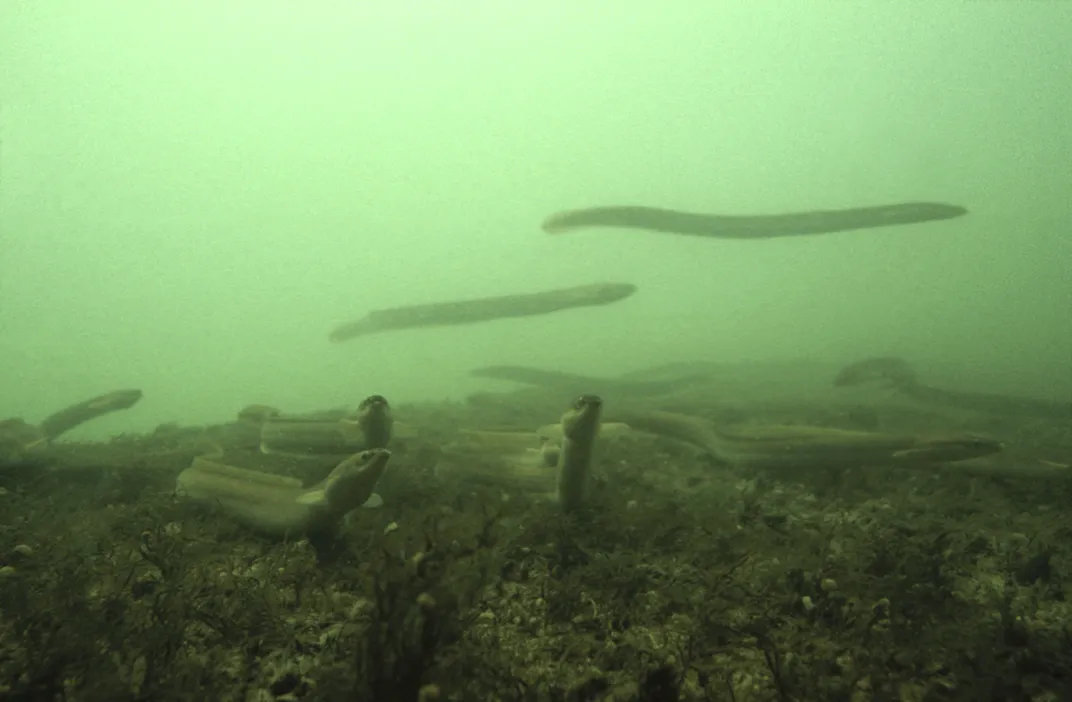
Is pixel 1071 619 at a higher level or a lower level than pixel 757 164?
lower

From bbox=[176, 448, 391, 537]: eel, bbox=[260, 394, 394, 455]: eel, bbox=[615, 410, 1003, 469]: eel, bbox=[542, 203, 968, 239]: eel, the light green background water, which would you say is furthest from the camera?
the light green background water

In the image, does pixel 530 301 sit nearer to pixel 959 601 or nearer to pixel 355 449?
pixel 355 449

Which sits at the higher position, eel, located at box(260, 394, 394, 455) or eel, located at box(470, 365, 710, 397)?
eel, located at box(260, 394, 394, 455)

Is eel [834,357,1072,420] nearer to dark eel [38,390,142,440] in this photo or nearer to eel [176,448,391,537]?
eel [176,448,391,537]

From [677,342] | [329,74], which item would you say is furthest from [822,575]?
[329,74]

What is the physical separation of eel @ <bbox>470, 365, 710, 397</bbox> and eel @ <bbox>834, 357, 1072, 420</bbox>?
2.53 m

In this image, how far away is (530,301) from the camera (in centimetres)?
1078

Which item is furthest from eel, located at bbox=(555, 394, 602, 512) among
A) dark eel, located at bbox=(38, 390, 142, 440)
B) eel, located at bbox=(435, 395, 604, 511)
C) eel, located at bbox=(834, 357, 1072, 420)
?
eel, located at bbox=(834, 357, 1072, 420)

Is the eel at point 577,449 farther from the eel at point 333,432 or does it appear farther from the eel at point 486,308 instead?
the eel at point 486,308

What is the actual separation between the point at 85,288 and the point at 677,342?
317 feet

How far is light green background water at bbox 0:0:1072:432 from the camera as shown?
2687 inches

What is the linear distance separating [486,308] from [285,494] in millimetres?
7093

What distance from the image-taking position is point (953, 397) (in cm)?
967

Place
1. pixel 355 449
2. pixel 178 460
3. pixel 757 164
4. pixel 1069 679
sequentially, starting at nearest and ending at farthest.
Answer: pixel 1069 679 → pixel 355 449 → pixel 178 460 → pixel 757 164
